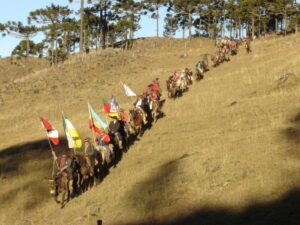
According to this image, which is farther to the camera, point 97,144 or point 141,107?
point 141,107

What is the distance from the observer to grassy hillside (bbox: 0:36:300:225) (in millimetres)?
17422

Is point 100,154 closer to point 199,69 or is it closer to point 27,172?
point 27,172

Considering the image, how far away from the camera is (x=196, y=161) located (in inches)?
844

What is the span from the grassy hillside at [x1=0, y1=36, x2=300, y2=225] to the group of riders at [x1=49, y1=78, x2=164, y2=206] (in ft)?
2.20

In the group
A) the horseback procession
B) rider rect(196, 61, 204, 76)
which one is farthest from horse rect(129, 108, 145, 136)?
rider rect(196, 61, 204, 76)

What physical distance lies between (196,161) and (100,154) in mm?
4626

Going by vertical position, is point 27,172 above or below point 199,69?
below

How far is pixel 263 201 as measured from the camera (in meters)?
16.6

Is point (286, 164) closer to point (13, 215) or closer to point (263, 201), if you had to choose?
point (263, 201)

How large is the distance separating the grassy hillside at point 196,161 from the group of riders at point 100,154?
67 centimetres

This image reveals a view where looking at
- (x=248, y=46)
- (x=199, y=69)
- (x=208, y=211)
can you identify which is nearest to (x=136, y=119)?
(x=208, y=211)

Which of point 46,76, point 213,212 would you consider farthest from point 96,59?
point 213,212

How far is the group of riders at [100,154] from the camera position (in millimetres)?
21047

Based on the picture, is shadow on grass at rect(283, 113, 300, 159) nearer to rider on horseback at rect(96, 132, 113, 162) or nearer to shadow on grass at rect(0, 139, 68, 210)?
Answer: rider on horseback at rect(96, 132, 113, 162)
